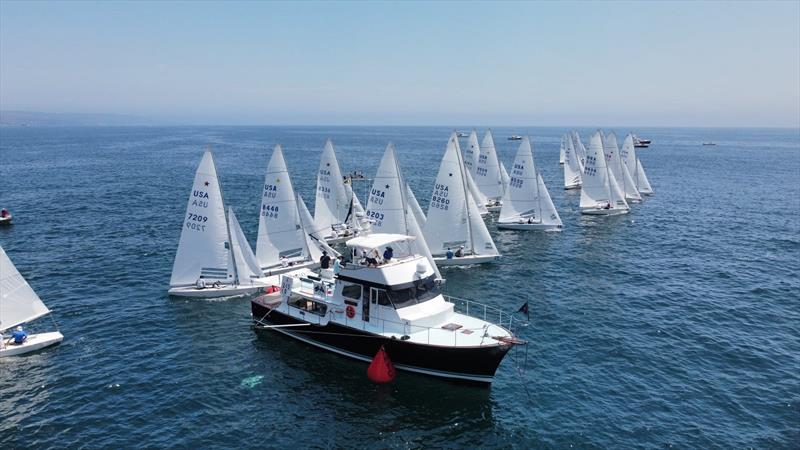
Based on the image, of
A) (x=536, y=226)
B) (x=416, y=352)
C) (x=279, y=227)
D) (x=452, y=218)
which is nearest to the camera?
(x=416, y=352)

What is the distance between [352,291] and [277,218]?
18913 mm

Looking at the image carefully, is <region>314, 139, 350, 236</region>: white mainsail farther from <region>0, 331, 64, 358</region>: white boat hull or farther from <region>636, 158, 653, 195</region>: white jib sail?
<region>636, 158, 653, 195</region>: white jib sail

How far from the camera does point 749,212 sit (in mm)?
88688

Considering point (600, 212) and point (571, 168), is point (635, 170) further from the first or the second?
point (600, 212)

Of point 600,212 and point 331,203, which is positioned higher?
point 331,203

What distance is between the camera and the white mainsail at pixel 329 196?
62412 mm

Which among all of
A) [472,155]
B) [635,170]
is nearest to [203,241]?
[472,155]

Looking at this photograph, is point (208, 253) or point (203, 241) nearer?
point (203, 241)

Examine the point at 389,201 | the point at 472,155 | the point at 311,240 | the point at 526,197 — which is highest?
the point at 472,155

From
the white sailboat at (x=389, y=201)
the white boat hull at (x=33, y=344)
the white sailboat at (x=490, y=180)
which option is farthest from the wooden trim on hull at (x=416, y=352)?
the white sailboat at (x=490, y=180)

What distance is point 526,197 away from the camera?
2896 inches

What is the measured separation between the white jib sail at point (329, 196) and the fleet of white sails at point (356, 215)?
0.42ft

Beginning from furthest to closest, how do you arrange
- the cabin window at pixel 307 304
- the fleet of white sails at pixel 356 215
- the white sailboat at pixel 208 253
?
the fleet of white sails at pixel 356 215 → the white sailboat at pixel 208 253 → the cabin window at pixel 307 304

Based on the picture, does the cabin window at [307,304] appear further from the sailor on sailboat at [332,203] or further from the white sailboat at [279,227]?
the sailor on sailboat at [332,203]
